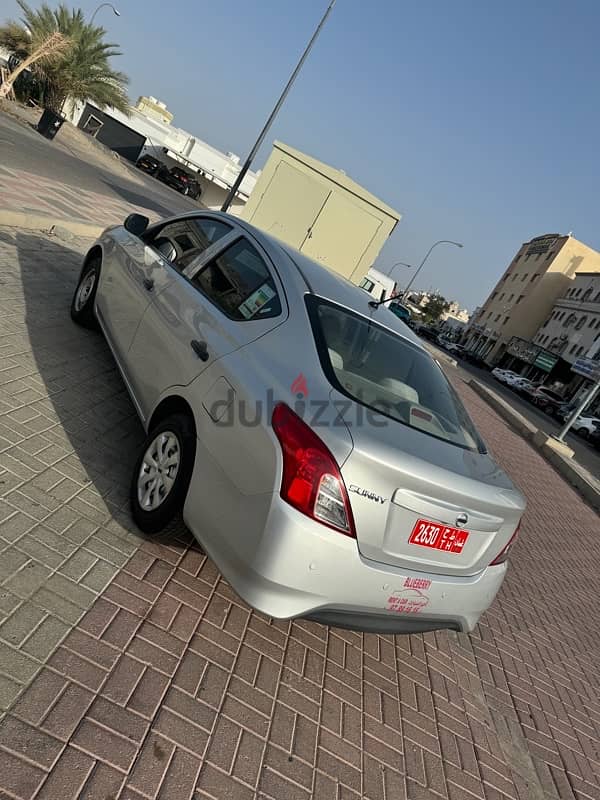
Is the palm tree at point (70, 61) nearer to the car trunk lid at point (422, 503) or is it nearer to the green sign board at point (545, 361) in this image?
the car trunk lid at point (422, 503)

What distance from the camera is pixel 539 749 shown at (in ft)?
10.2

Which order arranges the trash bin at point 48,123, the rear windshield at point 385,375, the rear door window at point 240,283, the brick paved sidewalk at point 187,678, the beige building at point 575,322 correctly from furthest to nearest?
the beige building at point 575,322, the trash bin at point 48,123, the rear door window at point 240,283, the rear windshield at point 385,375, the brick paved sidewalk at point 187,678

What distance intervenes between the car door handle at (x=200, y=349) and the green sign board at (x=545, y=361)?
56.7 m

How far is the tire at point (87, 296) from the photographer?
195 inches

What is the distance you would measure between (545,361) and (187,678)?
2284 inches

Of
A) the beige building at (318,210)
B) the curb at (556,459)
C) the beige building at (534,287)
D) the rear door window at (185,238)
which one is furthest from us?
the beige building at (534,287)

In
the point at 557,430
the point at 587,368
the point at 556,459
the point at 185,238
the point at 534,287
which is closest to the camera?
the point at 185,238

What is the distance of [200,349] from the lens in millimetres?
2953

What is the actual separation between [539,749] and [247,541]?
7.22 ft

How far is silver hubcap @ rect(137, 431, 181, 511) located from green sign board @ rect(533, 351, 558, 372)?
5682 cm

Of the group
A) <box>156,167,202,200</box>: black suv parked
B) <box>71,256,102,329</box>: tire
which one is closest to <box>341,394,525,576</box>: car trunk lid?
<box>71,256,102,329</box>: tire

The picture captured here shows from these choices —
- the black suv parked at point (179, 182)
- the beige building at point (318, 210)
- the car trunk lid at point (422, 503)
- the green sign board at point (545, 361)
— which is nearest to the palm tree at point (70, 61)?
the black suv parked at point (179, 182)

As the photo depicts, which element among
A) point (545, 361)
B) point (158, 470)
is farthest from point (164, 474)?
point (545, 361)

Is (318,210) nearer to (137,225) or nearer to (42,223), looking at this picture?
(42,223)
